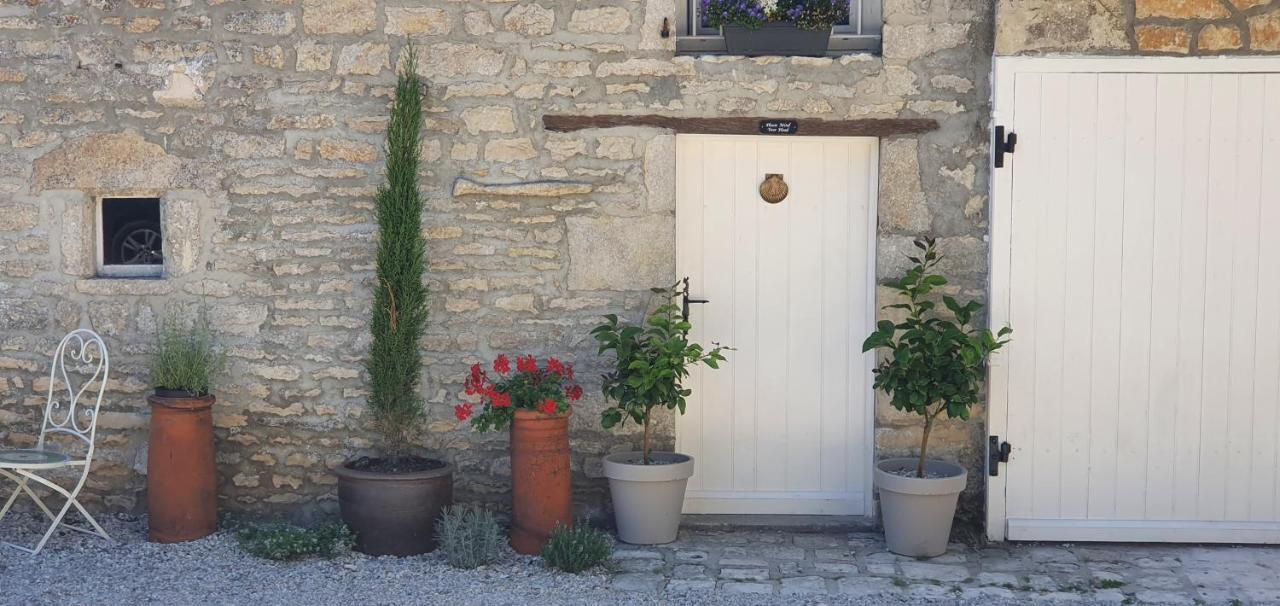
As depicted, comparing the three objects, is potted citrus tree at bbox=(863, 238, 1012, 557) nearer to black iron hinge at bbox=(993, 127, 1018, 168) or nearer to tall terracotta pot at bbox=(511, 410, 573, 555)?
black iron hinge at bbox=(993, 127, 1018, 168)

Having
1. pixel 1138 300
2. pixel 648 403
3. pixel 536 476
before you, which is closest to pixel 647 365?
pixel 648 403

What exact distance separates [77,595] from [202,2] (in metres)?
2.59

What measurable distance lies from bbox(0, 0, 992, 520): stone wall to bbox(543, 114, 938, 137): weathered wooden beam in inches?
1.7

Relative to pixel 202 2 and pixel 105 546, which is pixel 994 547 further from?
pixel 202 2

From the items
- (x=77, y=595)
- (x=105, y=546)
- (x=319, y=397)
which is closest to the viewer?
(x=77, y=595)

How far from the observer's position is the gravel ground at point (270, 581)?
473cm

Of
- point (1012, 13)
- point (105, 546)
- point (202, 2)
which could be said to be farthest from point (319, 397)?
point (1012, 13)

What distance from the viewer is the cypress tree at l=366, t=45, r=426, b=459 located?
5594 mm

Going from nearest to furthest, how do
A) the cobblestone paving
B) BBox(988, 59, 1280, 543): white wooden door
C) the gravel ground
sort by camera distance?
the gravel ground
the cobblestone paving
BBox(988, 59, 1280, 543): white wooden door

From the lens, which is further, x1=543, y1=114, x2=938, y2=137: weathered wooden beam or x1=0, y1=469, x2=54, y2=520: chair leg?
x1=543, y1=114, x2=938, y2=137: weathered wooden beam

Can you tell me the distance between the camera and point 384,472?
543cm

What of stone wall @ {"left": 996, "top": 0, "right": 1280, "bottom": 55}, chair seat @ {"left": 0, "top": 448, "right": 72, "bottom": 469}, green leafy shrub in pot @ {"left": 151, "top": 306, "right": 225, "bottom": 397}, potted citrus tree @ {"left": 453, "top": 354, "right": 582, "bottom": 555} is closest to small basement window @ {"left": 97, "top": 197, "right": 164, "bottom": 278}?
green leafy shrub in pot @ {"left": 151, "top": 306, "right": 225, "bottom": 397}

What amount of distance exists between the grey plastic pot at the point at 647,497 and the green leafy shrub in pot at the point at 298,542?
111 cm

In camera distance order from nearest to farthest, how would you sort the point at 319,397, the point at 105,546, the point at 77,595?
1. the point at 77,595
2. the point at 105,546
3. the point at 319,397
